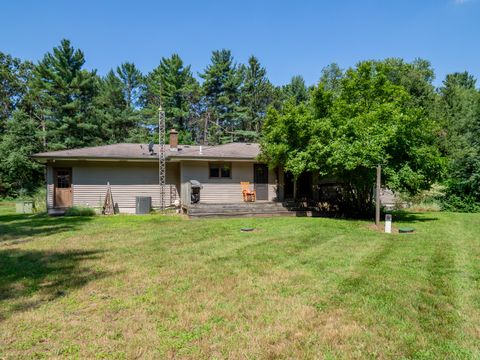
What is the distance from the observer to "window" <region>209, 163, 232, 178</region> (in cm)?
1539

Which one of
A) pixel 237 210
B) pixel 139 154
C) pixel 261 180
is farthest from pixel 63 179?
pixel 261 180

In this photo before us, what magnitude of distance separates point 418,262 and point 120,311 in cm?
510

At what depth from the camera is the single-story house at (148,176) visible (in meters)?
15.0

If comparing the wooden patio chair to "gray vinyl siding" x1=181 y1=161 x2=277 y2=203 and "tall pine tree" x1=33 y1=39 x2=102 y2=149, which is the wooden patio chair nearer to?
"gray vinyl siding" x1=181 y1=161 x2=277 y2=203

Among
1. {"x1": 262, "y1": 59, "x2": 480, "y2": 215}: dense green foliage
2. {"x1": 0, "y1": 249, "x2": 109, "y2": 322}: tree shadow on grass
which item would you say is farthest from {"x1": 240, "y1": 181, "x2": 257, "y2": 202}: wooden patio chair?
{"x1": 0, "y1": 249, "x2": 109, "y2": 322}: tree shadow on grass

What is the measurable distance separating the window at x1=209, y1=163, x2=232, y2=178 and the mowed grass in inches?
300

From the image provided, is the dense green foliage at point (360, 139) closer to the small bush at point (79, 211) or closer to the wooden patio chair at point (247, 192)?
the wooden patio chair at point (247, 192)

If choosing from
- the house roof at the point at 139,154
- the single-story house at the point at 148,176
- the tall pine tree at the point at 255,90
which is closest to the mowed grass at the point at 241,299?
the house roof at the point at 139,154

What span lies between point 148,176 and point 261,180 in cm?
558

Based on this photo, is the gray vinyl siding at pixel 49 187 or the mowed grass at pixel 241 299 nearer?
the mowed grass at pixel 241 299

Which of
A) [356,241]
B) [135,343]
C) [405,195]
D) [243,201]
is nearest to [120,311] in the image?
[135,343]

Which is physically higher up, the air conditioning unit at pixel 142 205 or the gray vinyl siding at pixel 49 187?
the gray vinyl siding at pixel 49 187

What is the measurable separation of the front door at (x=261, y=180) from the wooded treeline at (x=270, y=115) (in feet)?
5.90

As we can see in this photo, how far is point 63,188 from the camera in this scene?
49.9 feet
